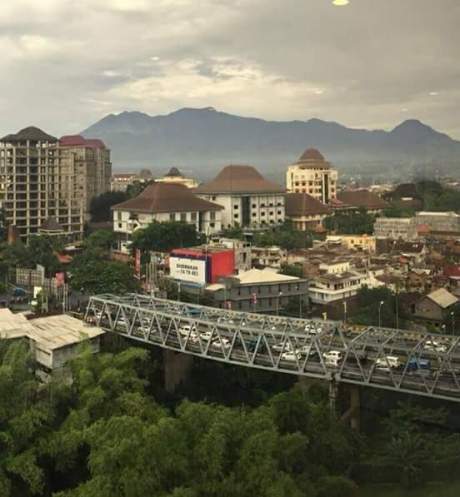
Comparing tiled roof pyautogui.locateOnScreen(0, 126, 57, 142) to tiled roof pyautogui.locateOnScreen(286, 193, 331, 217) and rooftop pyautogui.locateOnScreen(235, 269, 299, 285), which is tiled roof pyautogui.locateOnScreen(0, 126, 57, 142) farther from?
rooftop pyautogui.locateOnScreen(235, 269, 299, 285)

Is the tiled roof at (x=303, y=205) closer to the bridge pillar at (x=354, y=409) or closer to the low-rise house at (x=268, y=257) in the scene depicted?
the low-rise house at (x=268, y=257)

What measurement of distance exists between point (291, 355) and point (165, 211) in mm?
8241

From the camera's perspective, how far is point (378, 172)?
393 inches

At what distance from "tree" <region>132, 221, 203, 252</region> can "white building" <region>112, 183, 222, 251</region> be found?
1636 millimetres

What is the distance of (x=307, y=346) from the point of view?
4.95 meters

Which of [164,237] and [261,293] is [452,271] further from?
[164,237]

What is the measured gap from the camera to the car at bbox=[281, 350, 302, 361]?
191 inches

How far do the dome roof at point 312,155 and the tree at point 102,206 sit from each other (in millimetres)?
4907

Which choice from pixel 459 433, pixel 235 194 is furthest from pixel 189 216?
pixel 459 433

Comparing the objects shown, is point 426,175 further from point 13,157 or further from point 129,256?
point 13,157

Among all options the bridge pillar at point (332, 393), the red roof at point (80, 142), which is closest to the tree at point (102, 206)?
the red roof at point (80, 142)

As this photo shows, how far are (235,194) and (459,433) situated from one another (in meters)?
10.5

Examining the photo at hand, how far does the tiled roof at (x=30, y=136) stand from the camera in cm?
1294

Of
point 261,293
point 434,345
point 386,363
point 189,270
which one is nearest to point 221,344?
point 386,363
